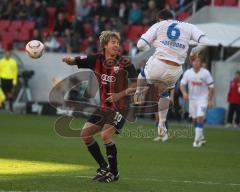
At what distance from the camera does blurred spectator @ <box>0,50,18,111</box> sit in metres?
29.9

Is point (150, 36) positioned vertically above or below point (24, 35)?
above

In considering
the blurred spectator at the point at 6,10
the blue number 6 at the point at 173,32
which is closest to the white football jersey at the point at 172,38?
the blue number 6 at the point at 173,32

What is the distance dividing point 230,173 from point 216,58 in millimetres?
16976

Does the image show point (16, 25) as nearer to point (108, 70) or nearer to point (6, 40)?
point (6, 40)

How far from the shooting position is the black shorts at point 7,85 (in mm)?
30203

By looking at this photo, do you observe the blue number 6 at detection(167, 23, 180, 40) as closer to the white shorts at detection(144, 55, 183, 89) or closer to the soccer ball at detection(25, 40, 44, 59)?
the white shorts at detection(144, 55, 183, 89)

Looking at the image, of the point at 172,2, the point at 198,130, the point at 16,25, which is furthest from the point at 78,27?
the point at 198,130

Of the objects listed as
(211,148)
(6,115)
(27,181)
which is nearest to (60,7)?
(6,115)

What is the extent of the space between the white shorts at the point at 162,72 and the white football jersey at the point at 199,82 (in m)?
6.26

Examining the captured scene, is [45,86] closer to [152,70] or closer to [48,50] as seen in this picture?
[48,50]

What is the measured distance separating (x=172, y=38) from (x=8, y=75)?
1705cm

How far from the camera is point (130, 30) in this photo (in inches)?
1273

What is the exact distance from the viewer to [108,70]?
12312 millimetres

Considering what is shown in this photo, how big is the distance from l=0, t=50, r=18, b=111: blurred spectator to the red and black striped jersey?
17794 millimetres
